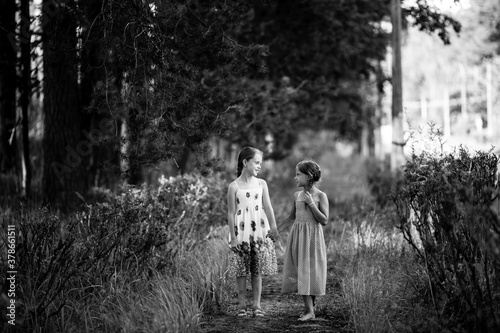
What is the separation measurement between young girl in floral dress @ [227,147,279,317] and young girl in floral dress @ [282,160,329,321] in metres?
0.21

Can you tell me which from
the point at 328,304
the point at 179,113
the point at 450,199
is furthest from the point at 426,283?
the point at 179,113

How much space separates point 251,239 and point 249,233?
0.06 meters

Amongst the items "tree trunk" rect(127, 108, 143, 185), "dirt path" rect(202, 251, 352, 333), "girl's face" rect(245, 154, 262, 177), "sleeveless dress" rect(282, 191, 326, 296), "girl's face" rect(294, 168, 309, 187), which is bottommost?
"dirt path" rect(202, 251, 352, 333)

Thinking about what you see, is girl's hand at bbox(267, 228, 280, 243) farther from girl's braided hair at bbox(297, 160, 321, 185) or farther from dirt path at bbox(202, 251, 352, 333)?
dirt path at bbox(202, 251, 352, 333)

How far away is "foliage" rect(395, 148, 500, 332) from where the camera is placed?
397 centimetres

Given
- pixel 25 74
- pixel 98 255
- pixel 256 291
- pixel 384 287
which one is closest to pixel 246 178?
pixel 256 291

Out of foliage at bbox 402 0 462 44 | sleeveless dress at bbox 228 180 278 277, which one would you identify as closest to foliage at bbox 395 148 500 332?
sleeveless dress at bbox 228 180 278 277

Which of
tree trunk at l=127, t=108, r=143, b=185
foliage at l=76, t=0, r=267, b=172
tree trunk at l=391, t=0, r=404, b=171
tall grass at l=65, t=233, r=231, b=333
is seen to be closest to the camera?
tall grass at l=65, t=233, r=231, b=333

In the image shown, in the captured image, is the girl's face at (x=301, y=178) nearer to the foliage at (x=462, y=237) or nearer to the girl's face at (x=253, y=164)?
the girl's face at (x=253, y=164)

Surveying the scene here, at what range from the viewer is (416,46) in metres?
40.7

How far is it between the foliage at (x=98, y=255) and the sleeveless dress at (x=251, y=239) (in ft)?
1.49

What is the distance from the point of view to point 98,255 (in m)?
5.23

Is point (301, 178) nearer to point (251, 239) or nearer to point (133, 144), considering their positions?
point (251, 239)

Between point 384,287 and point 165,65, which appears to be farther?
point 165,65
